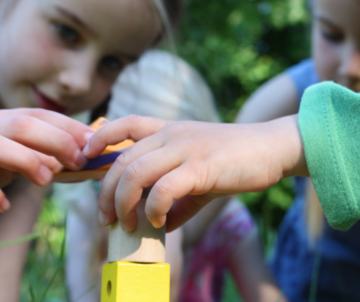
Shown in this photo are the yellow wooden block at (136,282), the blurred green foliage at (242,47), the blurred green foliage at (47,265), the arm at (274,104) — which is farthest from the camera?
the blurred green foliage at (242,47)

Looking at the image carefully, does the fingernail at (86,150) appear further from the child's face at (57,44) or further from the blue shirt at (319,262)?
the blue shirt at (319,262)

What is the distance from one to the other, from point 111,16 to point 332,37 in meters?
0.72

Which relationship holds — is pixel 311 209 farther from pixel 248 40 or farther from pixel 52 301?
pixel 248 40

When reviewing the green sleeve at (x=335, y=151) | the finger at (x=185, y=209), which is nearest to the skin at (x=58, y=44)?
the finger at (x=185, y=209)

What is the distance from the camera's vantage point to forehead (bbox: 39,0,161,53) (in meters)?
1.02

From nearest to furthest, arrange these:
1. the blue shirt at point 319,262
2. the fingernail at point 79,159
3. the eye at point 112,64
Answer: the fingernail at point 79,159, the eye at point 112,64, the blue shirt at point 319,262

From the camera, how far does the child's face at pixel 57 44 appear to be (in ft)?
3.37

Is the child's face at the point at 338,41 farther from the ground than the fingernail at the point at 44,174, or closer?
farther from the ground

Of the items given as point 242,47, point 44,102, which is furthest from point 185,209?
point 242,47

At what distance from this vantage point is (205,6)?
4883 millimetres

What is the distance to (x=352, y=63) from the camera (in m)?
1.18

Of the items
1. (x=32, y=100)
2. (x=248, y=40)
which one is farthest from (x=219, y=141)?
(x=248, y=40)

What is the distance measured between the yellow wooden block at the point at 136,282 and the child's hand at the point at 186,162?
52 mm

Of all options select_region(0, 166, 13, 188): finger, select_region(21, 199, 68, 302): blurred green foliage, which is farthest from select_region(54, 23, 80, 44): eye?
select_region(0, 166, 13, 188): finger
